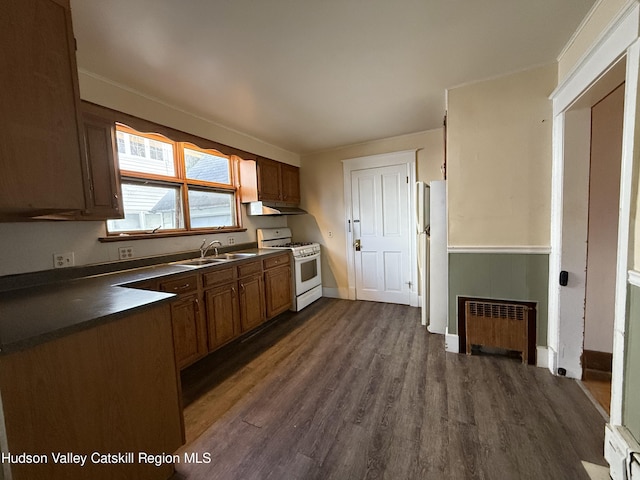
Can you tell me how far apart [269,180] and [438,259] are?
2.44 meters

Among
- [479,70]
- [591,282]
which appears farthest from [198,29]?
[591,282]

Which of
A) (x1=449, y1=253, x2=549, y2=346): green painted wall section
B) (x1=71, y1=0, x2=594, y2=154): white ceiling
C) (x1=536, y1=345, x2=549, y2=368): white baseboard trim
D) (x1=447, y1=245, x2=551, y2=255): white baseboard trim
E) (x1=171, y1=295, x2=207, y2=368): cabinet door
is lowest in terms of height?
(x1=536, y1=345, x2=549, y2=368): white baseboard trim

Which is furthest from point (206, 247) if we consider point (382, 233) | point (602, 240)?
point (602, 240)

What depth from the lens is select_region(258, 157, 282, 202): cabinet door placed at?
11.7 ft

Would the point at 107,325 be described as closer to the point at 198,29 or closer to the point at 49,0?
the point at 49,0

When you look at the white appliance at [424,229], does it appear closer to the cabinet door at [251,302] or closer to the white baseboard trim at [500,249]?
the white baseboard trim at [500,249]

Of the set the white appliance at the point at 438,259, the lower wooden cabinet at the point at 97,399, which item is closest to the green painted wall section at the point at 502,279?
the white appliance at the point at 438,259

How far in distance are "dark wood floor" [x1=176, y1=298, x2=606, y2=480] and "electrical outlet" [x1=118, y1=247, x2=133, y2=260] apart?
1.16m

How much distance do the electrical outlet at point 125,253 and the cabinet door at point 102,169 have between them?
386mm

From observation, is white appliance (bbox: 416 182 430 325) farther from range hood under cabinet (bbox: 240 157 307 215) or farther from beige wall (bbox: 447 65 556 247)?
range hood under cabinet (bbox: 240 157 307 215)

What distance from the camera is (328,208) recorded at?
4215 millimetres

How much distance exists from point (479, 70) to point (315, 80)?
4.29ft

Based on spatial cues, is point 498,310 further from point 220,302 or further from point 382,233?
point 220,302

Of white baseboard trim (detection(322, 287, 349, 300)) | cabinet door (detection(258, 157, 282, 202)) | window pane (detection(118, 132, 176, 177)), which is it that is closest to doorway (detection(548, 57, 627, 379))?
white baseboard trim (detection(322, 287, 349, 300))
